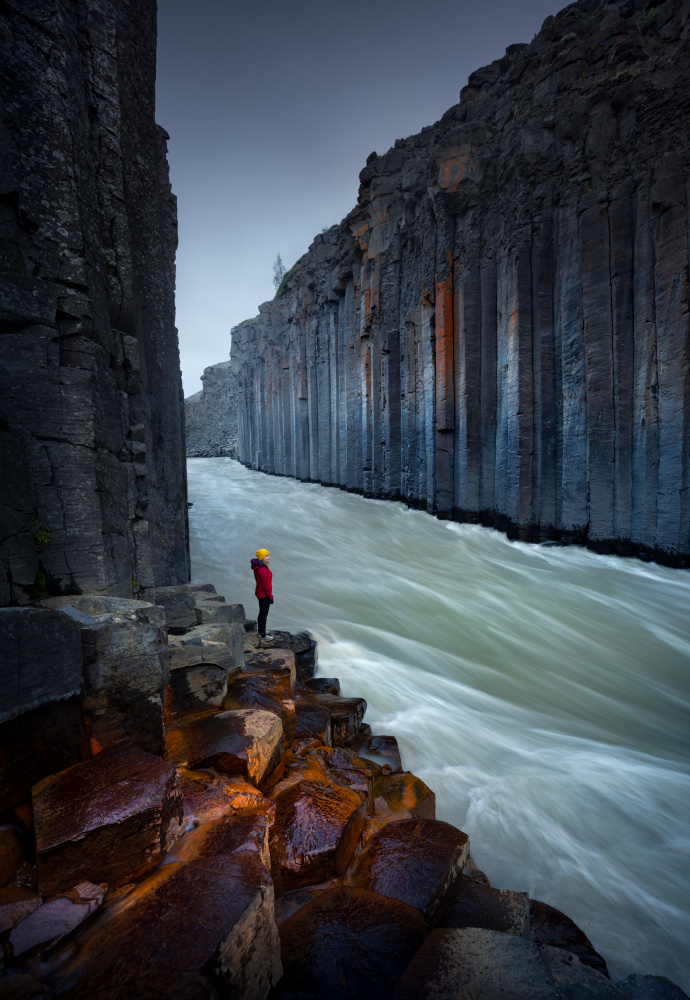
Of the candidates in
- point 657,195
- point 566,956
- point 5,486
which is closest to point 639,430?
point 657,195

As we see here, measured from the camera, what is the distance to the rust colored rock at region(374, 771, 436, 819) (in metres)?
2.79

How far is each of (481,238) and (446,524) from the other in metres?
7.57

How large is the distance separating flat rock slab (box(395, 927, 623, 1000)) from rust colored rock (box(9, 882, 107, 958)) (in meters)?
1.14

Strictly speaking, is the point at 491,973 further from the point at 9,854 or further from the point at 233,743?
the point at 9,854

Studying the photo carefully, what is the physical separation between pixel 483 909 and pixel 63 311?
161 inches

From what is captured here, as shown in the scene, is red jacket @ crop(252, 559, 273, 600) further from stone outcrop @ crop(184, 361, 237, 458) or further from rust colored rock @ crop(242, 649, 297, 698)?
stone outcrop @ crop(184, 361, 237, 458)

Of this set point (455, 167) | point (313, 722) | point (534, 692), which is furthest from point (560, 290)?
point (313, 722)

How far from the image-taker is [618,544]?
863cm

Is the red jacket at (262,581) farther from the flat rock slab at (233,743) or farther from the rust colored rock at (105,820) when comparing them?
the rust colored rock at (105,820)

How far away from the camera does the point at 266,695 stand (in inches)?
136

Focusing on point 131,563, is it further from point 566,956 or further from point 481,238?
point 481,238

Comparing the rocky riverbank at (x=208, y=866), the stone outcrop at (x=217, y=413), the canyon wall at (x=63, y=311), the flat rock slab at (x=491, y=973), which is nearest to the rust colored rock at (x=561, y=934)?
the rocky riverbank at (x=208, y=866)

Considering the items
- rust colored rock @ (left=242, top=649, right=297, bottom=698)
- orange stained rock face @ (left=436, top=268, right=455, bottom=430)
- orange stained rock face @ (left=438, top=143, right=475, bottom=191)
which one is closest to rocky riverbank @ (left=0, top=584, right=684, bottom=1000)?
rust colored rock @ (left=242, top=649, right=297, bottom=698)

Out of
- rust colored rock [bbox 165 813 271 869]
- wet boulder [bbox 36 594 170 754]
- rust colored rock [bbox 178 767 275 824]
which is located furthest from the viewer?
wet boulder [bbox 36 594 170 754]
